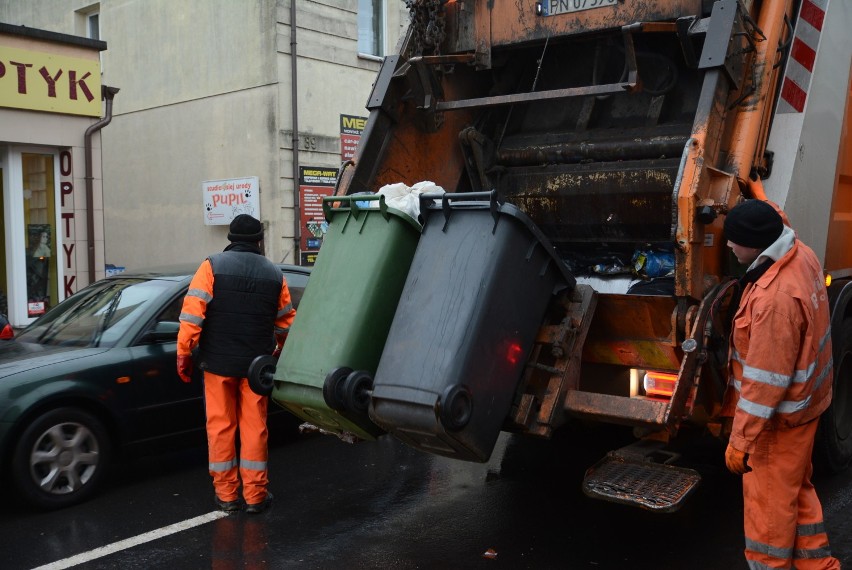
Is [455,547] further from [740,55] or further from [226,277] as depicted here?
[740,55]

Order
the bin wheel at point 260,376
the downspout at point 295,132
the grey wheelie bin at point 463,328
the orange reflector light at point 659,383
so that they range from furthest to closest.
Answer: the downspout at point 295,132, the bin wheel at point 260,376, the orange reflector light at point 659,383, the grey wheelie bin at point 463,328

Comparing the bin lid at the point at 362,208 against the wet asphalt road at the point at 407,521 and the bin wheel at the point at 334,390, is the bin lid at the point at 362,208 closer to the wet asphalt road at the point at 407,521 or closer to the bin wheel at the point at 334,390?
the bin wheel at the point at 334,390

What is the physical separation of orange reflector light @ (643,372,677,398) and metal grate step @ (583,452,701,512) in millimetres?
331

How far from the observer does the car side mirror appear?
5.02 meters

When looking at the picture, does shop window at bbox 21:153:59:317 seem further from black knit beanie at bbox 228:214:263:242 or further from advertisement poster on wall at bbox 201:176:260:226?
black knit beanie at bbox 228:214:263:242

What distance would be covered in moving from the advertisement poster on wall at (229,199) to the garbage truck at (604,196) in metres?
7.34

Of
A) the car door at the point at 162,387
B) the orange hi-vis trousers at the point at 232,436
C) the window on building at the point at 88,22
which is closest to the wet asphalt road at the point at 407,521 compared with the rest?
the orange hi-vis trousers at the point at 232,436

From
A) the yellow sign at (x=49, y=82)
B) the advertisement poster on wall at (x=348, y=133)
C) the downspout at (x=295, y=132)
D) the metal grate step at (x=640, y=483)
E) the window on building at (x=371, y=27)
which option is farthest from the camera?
the window on building at (x=371, y=27)

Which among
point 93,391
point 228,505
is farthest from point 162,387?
point 228,505

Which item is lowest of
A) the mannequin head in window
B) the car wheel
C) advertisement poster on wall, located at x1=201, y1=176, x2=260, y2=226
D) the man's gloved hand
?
the car wheel

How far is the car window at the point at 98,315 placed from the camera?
5.07 m

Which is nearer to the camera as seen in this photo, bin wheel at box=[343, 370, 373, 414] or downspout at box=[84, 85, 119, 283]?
bin wheel at box=[343, 370, 373, 414]

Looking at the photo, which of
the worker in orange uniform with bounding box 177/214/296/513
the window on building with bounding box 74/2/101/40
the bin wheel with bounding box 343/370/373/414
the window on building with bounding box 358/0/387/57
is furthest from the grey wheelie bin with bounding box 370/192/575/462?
the window on building with bounding box 74/2/101/40

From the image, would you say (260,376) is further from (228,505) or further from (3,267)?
(3,267)
